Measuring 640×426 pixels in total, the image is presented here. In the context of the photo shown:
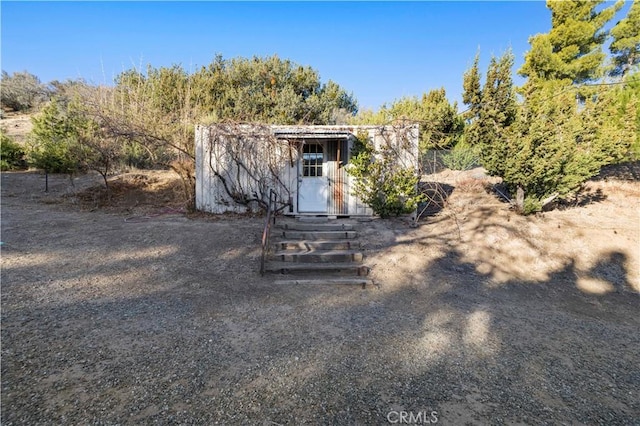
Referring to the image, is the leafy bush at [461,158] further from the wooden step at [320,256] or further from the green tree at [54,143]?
the green tree at [54,143]

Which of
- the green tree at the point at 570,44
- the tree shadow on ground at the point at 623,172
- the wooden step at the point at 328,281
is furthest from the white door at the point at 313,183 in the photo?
the green tree at the point at 570,44

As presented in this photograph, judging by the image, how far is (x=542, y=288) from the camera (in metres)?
5.56

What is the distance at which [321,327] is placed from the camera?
381 centimetres

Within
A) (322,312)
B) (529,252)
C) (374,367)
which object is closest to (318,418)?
(374,367)

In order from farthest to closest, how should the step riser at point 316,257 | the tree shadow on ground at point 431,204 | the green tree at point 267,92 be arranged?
the green tree at point 267,92
the tree shadow on ground at point 431,204
the step riser at point 316,257

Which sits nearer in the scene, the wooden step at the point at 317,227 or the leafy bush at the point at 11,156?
the wooden step at the point at 317,227

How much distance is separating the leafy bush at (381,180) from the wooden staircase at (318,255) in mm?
1494

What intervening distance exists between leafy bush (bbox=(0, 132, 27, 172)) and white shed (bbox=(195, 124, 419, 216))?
38.9 ft

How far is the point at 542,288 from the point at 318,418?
520 cm

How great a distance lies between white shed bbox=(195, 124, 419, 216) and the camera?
8.47 meters

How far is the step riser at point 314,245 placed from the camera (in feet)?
21.2

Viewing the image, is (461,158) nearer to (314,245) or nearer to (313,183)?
(313,183)

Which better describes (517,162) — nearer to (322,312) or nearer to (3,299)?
(322,312)

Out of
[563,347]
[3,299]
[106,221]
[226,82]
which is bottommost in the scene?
[563,347]
